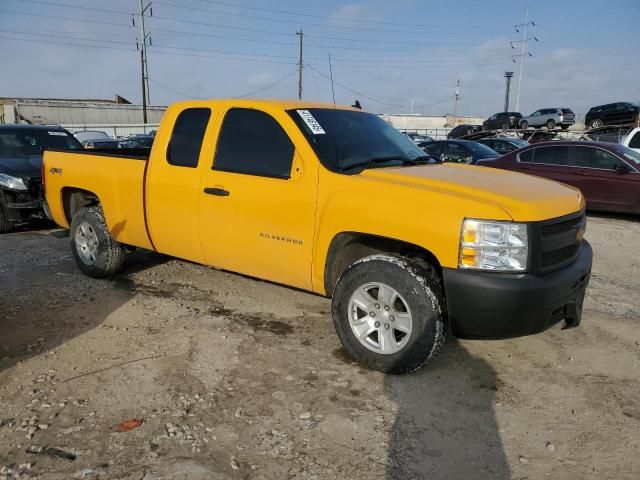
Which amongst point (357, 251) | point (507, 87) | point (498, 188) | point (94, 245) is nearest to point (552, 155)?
point (498, 188)

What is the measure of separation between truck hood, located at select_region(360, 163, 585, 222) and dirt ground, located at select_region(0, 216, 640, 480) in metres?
1.20

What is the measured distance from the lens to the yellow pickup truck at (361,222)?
3277 mm

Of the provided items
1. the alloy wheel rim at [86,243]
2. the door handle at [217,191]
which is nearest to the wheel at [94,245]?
the alloy wheel rim at [86,243]

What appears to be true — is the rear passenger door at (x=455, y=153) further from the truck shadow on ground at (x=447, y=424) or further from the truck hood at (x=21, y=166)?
the truck shadow on ground at (x=447, y=424)

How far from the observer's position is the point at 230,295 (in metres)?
5.41

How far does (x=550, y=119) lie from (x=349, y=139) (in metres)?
31.1

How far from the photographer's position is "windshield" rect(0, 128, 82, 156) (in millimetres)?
8961

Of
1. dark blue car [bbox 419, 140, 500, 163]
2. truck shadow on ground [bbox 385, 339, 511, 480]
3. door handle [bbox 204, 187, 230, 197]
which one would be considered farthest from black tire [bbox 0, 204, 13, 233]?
dark blue car [bbox 419, 140, 500, 163]

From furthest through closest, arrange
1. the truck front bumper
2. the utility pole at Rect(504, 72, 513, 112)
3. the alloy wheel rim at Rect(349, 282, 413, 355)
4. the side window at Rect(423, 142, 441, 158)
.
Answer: the utility pole at Rect(504, 72, 513, 112)
the side window at Rect(423, 142, 441, 158)
the alloy wheel rim at Rect(349, 282, 413, 355)
the truck front bumper

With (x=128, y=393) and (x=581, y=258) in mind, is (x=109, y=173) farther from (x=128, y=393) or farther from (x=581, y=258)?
(x=581, y=258)

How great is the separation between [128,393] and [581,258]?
324 centimetres

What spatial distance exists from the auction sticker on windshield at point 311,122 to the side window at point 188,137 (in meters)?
0.94

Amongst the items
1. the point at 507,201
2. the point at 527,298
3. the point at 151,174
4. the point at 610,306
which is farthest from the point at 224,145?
the point at 610,306

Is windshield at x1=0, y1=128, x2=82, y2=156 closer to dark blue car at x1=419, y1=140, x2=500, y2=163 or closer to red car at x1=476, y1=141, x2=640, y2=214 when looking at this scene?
dark blue car at x1=419, y1=140, x2=500, y2=163
